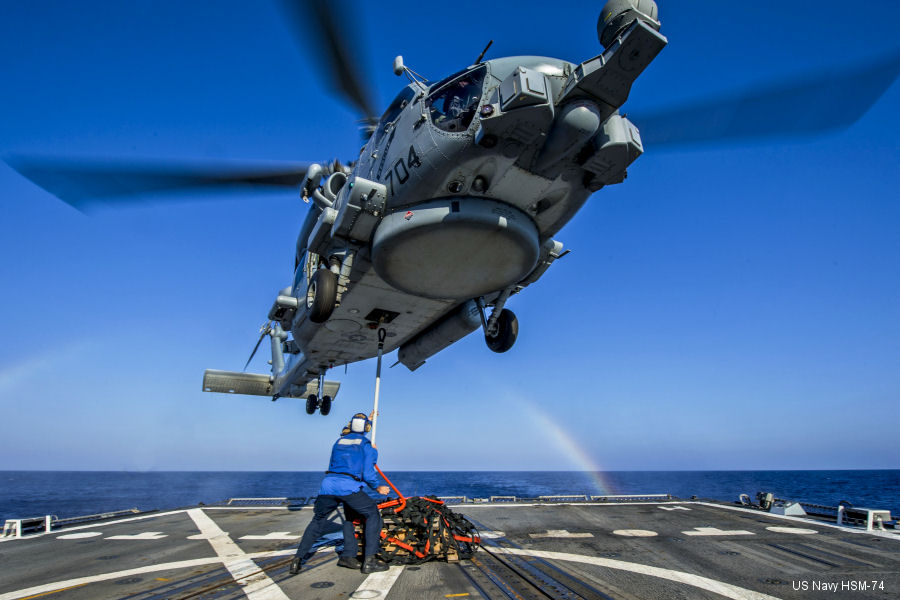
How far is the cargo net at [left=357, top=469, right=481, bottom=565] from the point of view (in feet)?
22.3

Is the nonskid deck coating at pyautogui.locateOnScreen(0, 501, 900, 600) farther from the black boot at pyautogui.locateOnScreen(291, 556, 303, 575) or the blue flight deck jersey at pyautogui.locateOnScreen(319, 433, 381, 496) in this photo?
the blue flight deck jersey at pyautogui.locateOnScreen(319, 433, 381, 496)

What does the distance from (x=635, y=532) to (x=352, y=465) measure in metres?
6.92

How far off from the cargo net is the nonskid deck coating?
27 centimetres

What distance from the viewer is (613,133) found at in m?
7.20

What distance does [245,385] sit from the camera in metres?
20.5

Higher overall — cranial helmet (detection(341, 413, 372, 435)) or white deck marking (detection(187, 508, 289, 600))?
cranial helmet (detection(341, 413, 372, 435))

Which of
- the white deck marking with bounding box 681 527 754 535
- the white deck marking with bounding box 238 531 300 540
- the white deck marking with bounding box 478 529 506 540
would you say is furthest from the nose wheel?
the white deck marking with bounding box 681 527 754 535

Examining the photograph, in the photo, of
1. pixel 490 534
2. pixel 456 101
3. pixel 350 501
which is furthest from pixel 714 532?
pixel 456 101

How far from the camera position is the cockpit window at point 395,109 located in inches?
370

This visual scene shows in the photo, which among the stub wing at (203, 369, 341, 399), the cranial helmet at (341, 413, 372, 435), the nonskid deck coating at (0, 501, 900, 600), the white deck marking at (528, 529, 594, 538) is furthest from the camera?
the stub wing at (203, 369, 341, 399)

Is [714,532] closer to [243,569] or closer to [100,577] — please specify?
[243,569]

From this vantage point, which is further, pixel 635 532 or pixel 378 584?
pixel 635 532

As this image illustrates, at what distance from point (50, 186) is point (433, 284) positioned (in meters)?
7.41

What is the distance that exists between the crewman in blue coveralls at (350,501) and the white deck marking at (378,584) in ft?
0.62
